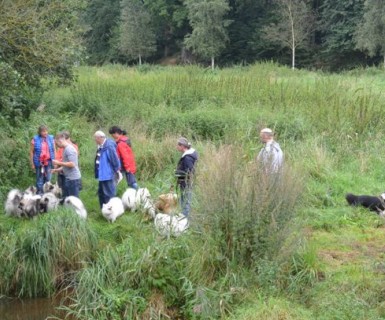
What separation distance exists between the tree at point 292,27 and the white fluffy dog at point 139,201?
3853 centimetres

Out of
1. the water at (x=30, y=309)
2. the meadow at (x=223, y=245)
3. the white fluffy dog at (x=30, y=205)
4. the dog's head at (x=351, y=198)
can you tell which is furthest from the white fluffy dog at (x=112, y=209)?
the dog's head at (x=351, y=198)

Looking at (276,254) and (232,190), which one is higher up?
(232,190)

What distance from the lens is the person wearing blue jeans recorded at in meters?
10.6

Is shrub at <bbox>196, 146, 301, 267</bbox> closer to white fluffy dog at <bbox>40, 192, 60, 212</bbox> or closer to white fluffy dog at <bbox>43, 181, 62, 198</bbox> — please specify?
white fluffy dog at <bbox>40, 192, 60, 212</bbox>

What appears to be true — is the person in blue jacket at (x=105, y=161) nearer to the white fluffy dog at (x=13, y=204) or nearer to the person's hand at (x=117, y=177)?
the person's hand at (x=117, y=177)

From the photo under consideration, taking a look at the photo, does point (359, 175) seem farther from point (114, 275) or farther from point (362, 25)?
point (362, 25)

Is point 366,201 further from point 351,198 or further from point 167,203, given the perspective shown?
point 167,203

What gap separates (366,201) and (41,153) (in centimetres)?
661

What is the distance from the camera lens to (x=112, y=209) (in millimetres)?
10641

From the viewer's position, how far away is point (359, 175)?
12.9 meters

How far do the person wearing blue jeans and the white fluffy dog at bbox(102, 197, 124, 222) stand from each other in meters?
0.74

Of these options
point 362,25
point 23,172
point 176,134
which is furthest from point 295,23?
point 23,172

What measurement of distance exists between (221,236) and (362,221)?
367 centimetres

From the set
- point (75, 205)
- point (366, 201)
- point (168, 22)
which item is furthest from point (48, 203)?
point (168, 22)
